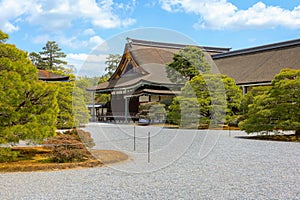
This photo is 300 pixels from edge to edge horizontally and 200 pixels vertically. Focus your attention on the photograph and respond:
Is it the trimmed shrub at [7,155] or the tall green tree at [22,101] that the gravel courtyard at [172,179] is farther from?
the trimmed shrub at [7,155]

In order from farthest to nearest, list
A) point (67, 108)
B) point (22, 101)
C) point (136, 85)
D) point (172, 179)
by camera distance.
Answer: point (136, 85) < point (67, 108) < point (22, 101) < point (172, 179)

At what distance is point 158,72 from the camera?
779 inches

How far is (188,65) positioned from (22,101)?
44.4ft

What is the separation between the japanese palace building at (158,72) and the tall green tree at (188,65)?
2.23 ft

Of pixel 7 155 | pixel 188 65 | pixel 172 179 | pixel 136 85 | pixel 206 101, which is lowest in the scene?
pixel 172 179

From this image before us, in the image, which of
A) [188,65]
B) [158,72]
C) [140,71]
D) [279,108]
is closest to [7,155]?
[279,108]

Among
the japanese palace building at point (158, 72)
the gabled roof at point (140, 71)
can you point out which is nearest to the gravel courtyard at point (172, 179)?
the gabled roof at point (140, 71)

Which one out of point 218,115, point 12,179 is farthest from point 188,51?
point 12,179

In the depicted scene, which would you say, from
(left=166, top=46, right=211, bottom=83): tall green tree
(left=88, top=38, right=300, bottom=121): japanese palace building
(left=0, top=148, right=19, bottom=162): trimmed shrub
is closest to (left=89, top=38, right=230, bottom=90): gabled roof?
(left=88, top=38, right=300, bottom=121): japanese palace building

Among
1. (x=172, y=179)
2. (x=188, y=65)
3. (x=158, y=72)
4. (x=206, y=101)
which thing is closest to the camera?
(x=172, y=179)

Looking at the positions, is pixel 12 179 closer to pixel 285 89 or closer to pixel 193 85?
pixel 285 89

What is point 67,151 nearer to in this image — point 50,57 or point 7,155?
point 7,155

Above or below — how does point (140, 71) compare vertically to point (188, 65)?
below

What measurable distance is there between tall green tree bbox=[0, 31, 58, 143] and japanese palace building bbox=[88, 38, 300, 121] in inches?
394
